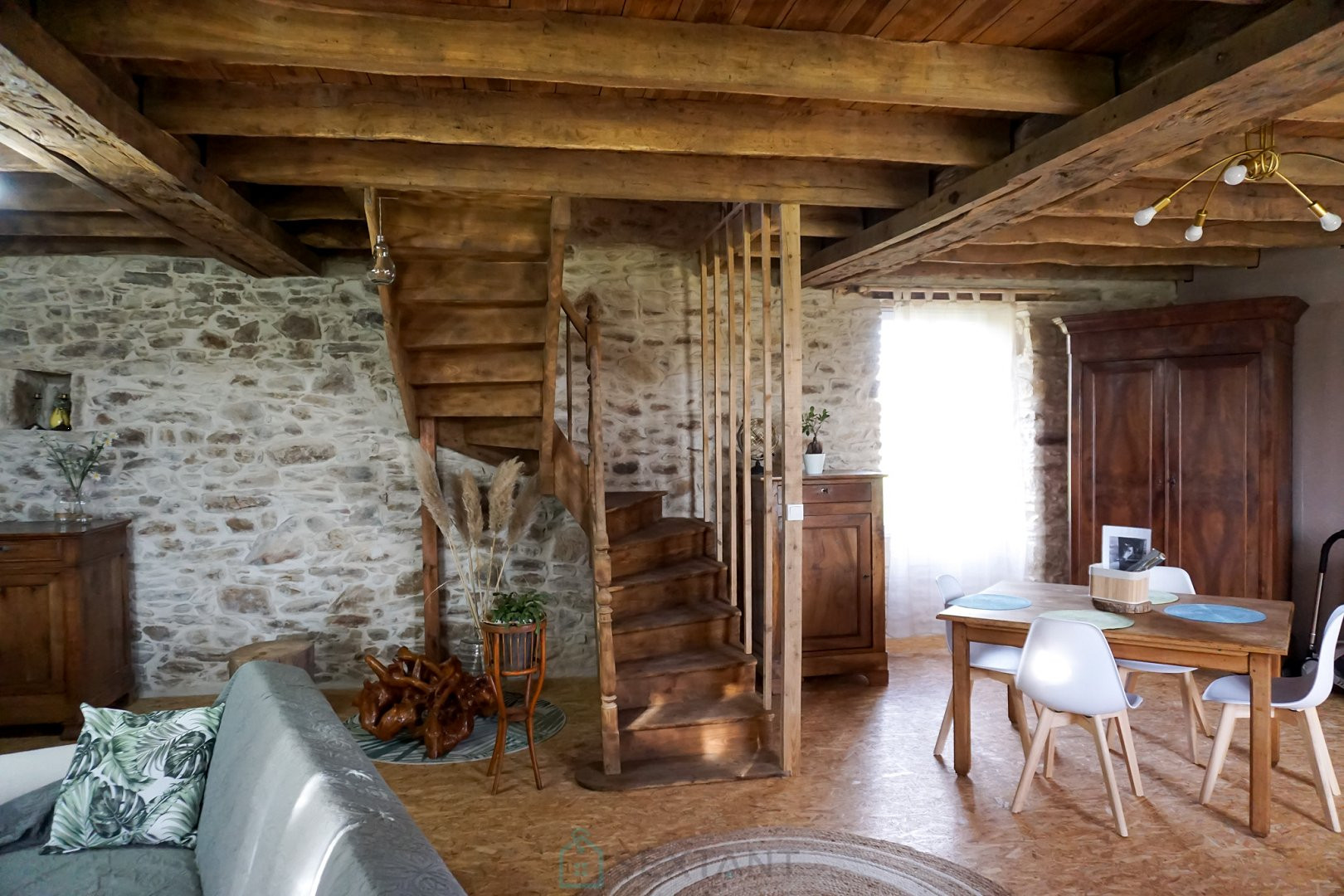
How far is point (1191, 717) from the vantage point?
13.0 ft

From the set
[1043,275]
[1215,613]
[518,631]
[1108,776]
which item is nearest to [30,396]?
[518,631]

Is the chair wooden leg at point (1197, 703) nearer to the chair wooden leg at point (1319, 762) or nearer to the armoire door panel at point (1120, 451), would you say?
the chair wooden leg at point (1319, 762)

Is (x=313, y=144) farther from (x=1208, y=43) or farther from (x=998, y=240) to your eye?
(x=998, y=240)

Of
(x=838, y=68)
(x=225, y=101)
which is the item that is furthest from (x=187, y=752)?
(x=838, y=68)

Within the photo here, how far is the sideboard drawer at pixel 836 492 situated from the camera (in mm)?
5094

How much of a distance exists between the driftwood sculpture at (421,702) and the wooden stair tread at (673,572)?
2.77ft

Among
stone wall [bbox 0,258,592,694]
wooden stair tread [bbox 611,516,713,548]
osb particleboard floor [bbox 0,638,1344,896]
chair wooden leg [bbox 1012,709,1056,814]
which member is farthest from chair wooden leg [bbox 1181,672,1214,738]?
stone wall [bbox 0,258,592,694]

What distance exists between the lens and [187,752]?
237cm

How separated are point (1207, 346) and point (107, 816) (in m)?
5.82

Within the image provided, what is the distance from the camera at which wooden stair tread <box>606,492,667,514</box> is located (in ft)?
15.0

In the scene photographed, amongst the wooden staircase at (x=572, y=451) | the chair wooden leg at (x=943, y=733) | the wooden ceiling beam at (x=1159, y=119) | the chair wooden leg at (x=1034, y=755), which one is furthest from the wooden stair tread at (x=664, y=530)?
the chair wooden leg at (x=1034, y=755)

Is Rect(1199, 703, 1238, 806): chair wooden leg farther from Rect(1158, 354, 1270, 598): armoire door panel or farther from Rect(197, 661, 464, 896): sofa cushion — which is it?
Rect(197, 661, 464, 896): sofa cushion

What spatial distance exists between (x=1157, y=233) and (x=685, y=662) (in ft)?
11.6

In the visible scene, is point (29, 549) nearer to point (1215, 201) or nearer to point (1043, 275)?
point (1215, 201)
